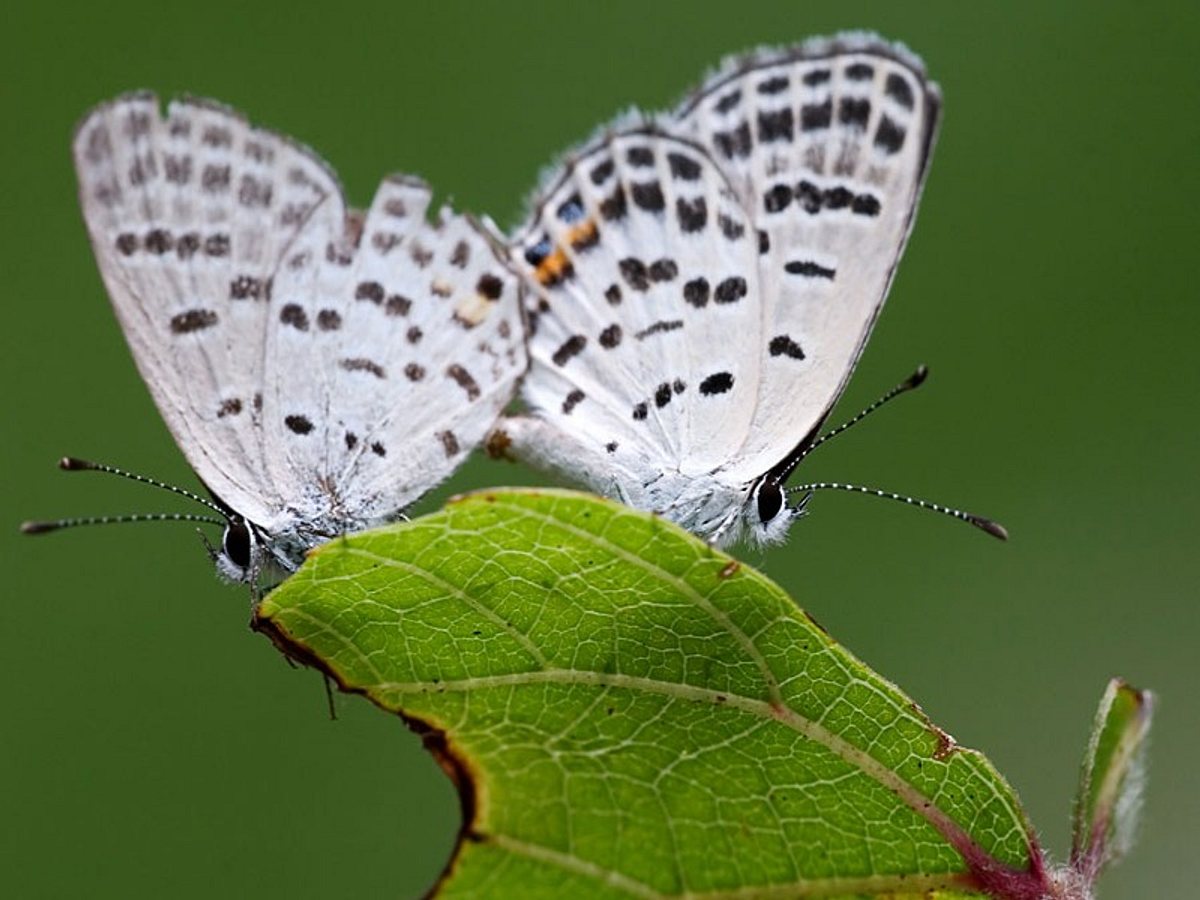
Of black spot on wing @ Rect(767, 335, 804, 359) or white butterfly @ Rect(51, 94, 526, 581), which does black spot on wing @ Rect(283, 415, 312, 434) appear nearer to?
white butterfly @ Rect(51, 94, 526, 581)

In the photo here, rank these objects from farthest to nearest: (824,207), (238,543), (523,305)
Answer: (523,305)
(824,207)
(238,543)

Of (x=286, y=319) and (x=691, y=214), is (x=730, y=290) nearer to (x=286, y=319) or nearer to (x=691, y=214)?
(x=691, y=214)

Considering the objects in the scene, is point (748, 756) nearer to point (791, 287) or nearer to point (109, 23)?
point (791, 287)

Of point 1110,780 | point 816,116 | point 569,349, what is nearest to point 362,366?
point 569,349

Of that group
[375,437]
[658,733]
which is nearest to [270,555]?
[375,437]

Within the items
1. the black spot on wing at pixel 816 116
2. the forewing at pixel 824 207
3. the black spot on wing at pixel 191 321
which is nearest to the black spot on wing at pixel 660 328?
the forewing at pixel 824 207

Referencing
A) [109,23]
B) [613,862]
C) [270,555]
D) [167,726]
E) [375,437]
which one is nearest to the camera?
[613,862]

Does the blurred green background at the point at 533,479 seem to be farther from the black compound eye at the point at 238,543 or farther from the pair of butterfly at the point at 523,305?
the black compound eye at the point at 238,543
